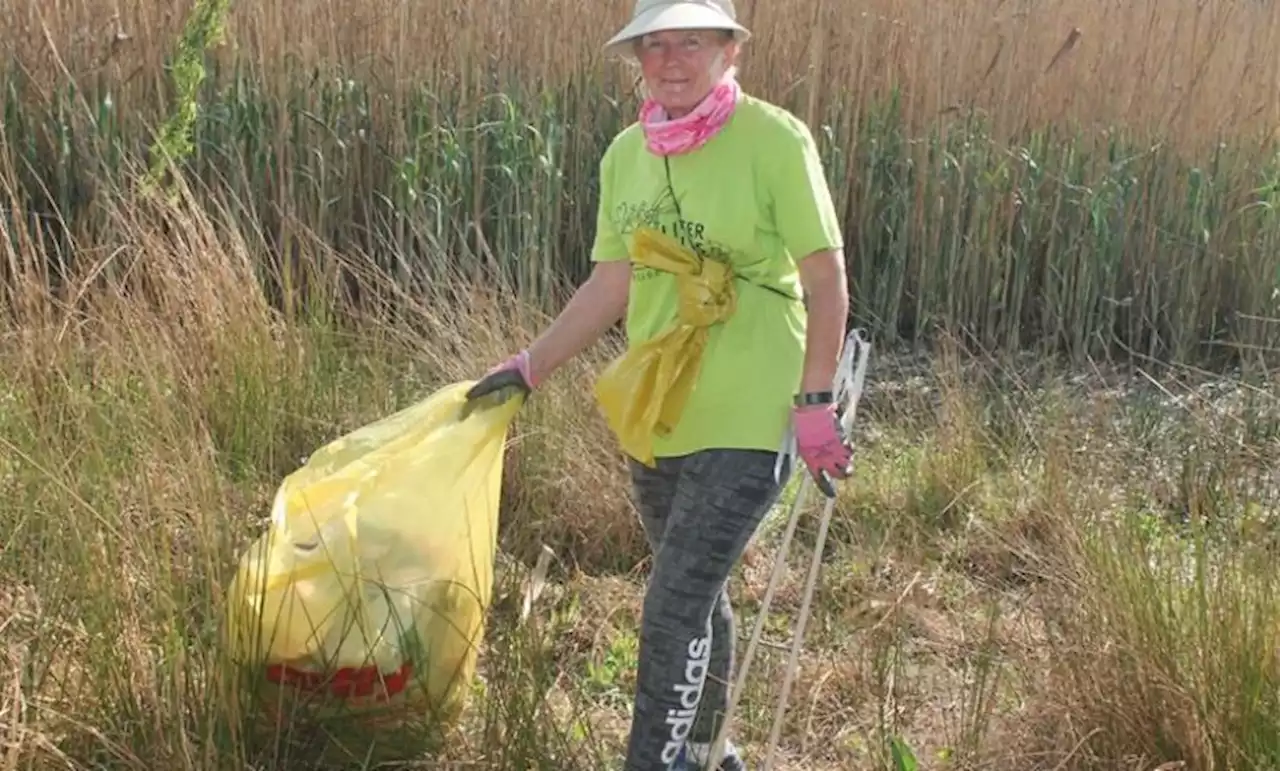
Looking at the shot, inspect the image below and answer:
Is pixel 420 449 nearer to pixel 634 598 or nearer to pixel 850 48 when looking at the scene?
pixel 634 598

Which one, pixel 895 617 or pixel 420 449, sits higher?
pixel 420 449

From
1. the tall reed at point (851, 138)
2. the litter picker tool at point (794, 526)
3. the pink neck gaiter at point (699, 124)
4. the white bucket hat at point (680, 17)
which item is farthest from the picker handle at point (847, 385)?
the tall reed at point (851, 138)

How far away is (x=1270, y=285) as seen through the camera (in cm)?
451

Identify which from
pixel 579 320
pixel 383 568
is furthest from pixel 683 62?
pixel 383 568

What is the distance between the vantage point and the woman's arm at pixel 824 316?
1.80 metres

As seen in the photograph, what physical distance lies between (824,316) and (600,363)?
187 centimetres

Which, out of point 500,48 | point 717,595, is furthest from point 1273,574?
point 500,48

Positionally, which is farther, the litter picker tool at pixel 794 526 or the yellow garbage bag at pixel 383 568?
the yellow garbage bag at pixel 383 568

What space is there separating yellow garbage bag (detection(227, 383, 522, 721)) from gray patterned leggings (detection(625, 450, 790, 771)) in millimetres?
305

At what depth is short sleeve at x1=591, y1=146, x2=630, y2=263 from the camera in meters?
2.07

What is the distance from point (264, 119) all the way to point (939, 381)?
97.4 inches

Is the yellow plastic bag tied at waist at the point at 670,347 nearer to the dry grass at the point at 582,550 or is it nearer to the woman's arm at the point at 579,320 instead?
the woman's arm at the point at 579,320

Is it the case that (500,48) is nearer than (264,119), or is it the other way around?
(264,119)

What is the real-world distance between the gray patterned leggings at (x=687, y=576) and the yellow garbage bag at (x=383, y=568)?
31cm
